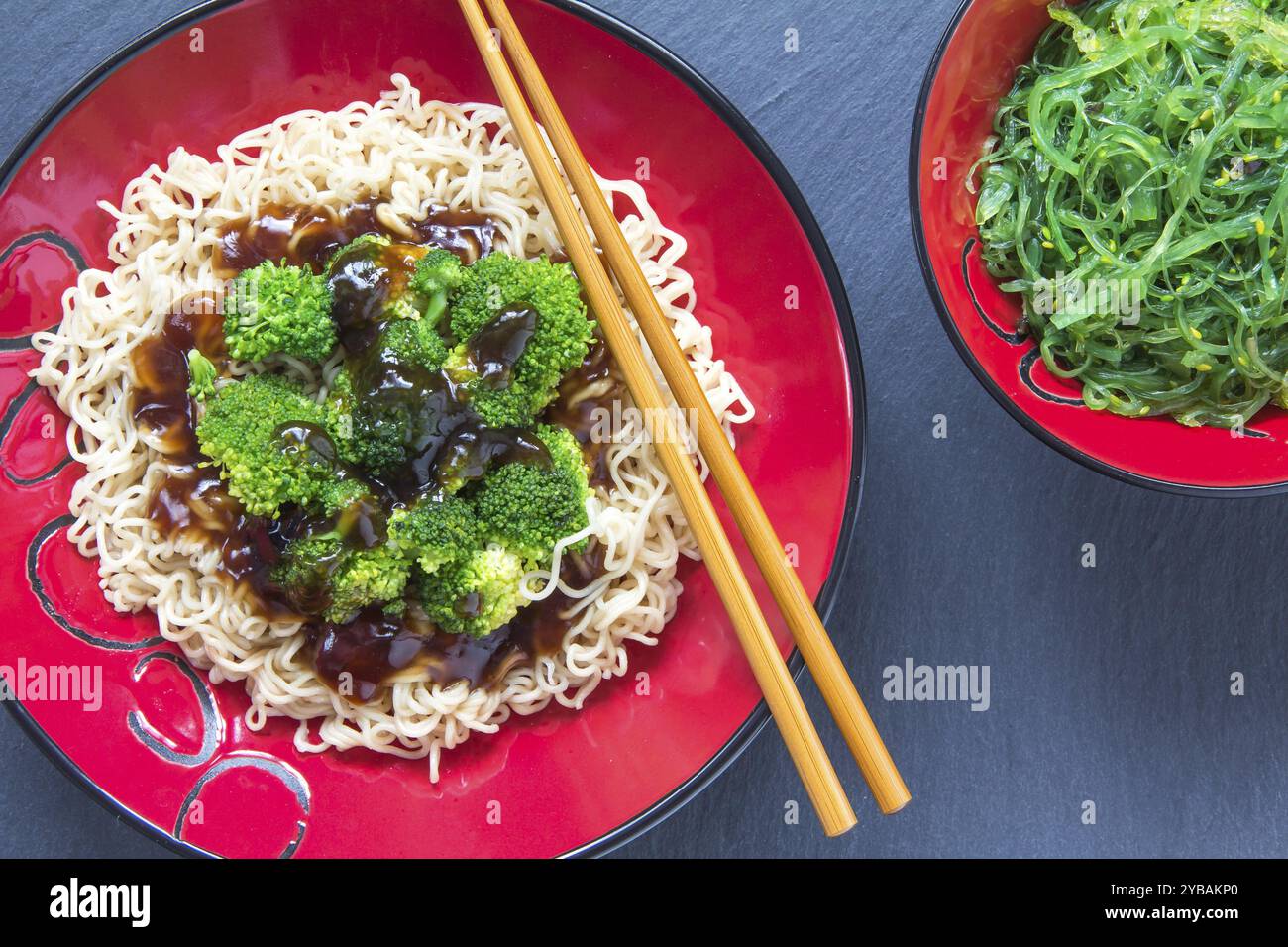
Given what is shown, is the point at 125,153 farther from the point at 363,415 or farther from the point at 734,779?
the point at 734,779

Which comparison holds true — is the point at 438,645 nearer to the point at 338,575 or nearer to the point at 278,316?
the point at 338,575

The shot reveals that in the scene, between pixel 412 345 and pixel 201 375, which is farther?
pixel 201 375

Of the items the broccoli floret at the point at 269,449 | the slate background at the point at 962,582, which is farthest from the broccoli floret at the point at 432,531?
the slate background at the point at 962,582

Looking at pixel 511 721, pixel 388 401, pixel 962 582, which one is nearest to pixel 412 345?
pixel 388 401

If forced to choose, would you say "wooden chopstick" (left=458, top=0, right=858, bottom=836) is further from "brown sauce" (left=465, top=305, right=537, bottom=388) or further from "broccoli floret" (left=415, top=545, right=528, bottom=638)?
"broccoli floret" (left=415, top=545, right=528, bottom=638)

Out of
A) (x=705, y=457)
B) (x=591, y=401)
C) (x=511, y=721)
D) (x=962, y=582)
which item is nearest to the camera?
(x=705, y=457)

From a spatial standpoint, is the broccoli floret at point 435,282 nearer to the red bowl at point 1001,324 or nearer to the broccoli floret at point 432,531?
the broccoli floret at point 432,531
